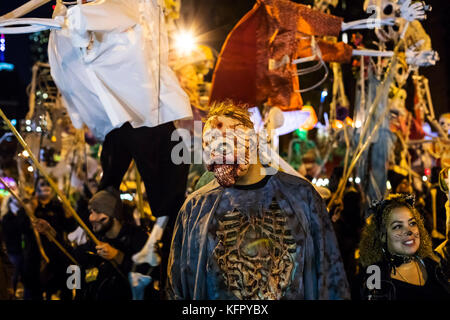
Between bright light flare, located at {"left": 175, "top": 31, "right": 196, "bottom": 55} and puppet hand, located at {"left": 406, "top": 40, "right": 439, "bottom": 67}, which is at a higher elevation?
bright light flare, located at {"left": 175, "top": 31, "right": 196, "bottom": 55}

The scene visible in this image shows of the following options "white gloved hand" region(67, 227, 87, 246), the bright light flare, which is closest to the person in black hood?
"white gloved hand" region(67, 227, 87, 246)

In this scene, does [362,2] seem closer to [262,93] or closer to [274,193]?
[262,93]

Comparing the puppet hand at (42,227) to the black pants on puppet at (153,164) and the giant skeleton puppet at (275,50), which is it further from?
the giant skeleton puppet at (275,50)

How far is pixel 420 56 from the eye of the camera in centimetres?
425

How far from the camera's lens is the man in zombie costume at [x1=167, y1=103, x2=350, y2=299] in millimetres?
2424

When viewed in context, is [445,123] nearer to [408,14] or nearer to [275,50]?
[408,14]

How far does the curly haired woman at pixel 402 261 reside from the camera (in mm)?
2674

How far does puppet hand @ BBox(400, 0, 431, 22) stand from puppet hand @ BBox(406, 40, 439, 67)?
662mm

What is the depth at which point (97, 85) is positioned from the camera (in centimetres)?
279

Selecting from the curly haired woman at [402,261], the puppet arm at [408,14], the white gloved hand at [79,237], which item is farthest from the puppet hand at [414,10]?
the white gloved hand at [79,237]

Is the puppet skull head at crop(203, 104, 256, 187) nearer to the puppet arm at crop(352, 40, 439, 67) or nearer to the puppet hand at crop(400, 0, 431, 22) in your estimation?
the puppet hand at crop(400, 0, 431, 22)

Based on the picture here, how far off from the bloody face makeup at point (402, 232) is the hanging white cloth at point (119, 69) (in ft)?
4.52
